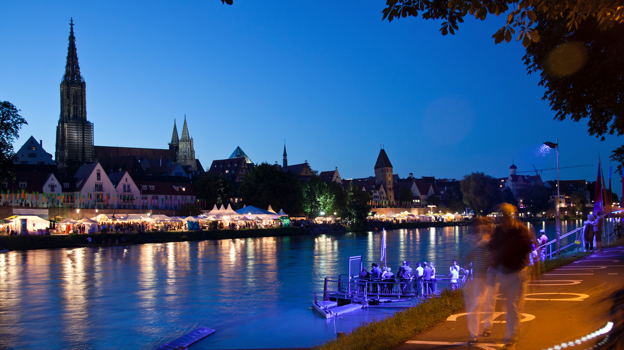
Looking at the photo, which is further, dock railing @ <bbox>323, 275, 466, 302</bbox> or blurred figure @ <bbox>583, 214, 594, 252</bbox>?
blurred figure @ <bbox>583, 214, 594, 252</bbox>

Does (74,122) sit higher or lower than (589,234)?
higher

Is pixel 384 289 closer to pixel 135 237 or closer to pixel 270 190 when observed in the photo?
pixel 135 237

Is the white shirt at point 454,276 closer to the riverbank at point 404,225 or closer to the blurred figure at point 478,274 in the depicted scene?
the blurred figure at point 478,274

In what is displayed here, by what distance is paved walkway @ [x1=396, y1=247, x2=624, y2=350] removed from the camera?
7281mm

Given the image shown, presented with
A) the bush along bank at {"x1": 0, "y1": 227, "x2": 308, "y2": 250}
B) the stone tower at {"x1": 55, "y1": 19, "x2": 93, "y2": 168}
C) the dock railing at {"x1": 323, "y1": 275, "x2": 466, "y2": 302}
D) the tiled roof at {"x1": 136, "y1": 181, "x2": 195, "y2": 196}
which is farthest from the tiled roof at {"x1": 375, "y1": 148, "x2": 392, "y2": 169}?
the dock railing at {"x1": 323, "y1": 275, "x2": 466, "y2": 302}

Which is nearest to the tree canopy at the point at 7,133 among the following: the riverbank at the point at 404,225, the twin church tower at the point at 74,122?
the riverbank at the point at 404,225

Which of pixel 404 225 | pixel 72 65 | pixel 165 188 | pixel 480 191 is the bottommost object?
pixel 404 225

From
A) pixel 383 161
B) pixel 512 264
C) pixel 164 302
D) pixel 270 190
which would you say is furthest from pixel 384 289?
pixel 383 161

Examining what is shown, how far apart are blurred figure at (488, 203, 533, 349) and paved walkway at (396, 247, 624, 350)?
0.40 m

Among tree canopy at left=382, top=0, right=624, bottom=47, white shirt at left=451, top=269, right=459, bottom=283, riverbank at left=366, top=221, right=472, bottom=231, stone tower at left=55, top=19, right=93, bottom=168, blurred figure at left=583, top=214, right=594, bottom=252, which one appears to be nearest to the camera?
tree canopy at left=382, top=0, right=624, bottom=47

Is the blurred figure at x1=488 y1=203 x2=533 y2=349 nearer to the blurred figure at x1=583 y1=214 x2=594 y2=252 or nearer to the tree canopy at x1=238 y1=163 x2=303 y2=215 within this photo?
the blurred figure at x1=583 y1=214 x2=594 y2=252

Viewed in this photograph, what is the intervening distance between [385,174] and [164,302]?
6218 inches

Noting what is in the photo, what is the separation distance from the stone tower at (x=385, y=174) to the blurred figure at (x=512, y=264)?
168441 mm

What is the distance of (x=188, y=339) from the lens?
53.4 feet
